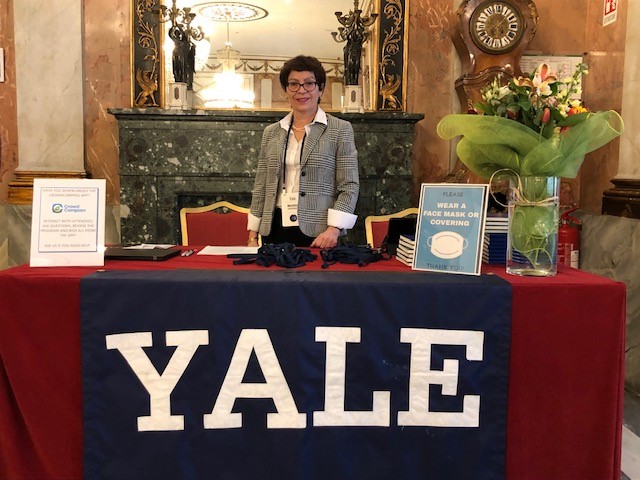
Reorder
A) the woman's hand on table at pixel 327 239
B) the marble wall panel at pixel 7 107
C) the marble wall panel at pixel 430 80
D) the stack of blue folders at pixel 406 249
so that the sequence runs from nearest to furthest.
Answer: the stack of blue folders at pixel 406 249, the woman's hand on table at pixel 327 239, the marble wall panel at pixel 7 107, the marble wall panel at pixel 430 80

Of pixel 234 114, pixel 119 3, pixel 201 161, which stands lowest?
pixel 201 161

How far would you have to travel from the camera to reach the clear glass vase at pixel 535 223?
1474 mm

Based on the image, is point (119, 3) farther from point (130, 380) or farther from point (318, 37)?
point (130, 380)

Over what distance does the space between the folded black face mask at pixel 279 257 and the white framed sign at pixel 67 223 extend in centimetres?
41

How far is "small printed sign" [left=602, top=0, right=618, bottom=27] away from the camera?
333cm

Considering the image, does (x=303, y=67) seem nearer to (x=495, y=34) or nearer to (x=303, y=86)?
(x=303, y=86)

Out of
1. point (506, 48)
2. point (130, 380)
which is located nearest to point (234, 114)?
point (506, 48)

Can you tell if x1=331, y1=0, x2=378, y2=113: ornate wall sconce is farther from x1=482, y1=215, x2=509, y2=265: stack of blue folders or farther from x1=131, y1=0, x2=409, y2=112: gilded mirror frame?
x1=482, y1=215, x2=509, y2=265: stack of blue folders

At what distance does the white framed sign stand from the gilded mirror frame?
246 cm

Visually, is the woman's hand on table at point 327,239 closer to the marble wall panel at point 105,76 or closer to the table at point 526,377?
the table at point 526,377

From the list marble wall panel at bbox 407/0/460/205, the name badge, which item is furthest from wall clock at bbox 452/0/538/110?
the name badge

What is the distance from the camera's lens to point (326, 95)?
387 cm

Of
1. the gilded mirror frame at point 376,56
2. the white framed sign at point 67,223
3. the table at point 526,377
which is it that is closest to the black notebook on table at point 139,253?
the white framed sign at point 67,223

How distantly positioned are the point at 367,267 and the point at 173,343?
1.96 ft
